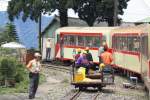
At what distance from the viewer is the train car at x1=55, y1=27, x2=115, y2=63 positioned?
43888 millimetres

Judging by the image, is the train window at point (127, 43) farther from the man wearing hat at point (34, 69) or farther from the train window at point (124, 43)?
the man wearing hat at point (34, 69)

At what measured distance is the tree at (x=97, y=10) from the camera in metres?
61.2

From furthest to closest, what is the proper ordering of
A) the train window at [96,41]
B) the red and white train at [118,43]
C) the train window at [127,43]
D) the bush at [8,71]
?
1. the train window at [96,41]
2. the train window at [127,43]
3. the bush at [8,71]
4. the red and white train at [118,43]

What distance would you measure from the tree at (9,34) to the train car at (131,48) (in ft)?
88.4

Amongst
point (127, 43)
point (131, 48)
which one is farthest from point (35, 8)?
point (131, 48)

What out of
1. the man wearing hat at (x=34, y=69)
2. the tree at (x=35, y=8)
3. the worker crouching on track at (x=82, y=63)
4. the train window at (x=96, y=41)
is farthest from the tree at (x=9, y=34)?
the man wearing hat at (x=34, y=69)

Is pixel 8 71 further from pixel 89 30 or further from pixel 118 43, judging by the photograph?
pixel 89 30

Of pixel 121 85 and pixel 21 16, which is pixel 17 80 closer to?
pixel 121 85

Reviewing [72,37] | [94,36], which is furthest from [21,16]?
[94,36]

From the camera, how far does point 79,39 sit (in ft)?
154

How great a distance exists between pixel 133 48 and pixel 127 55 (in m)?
2.10

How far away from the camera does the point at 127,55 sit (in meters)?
35.2

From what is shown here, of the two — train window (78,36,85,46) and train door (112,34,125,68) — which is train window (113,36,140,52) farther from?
train window (78,36,85,46)

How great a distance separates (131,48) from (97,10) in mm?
27641
